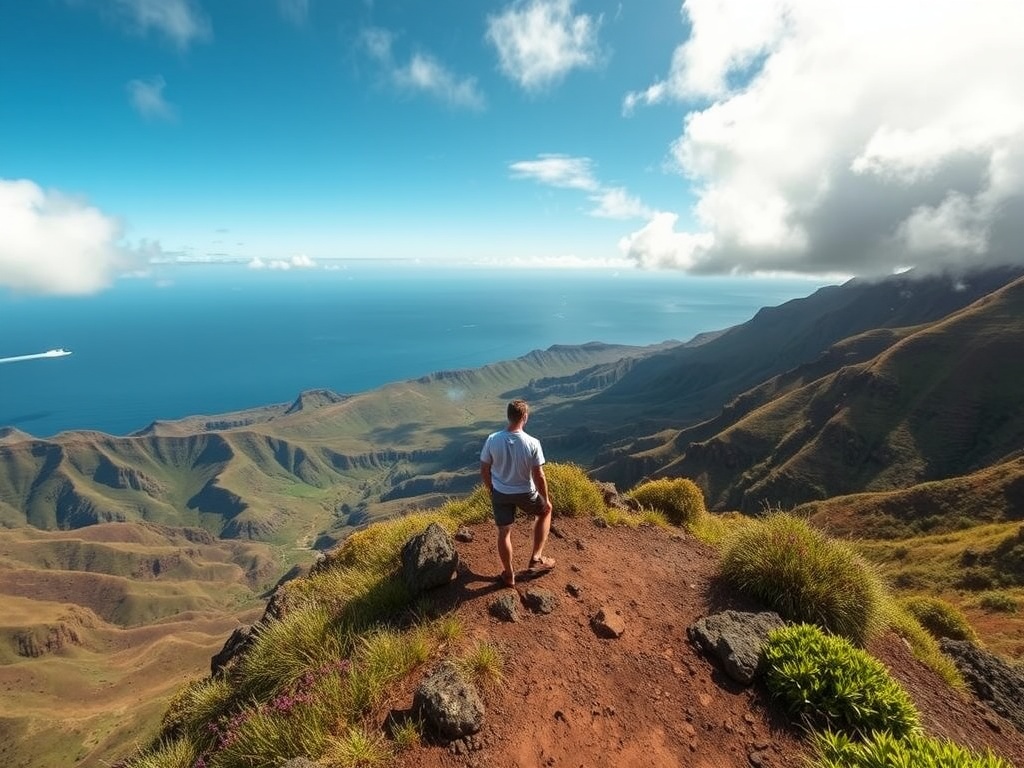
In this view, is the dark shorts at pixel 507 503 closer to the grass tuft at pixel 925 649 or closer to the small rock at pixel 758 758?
the small rock at pixel 758 758

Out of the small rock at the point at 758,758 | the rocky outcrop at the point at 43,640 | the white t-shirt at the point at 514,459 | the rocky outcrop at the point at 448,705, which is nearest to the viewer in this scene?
the rocky outcrop at the point at 448,705

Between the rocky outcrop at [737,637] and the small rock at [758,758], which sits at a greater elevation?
the rocky outcrop at [737,637]

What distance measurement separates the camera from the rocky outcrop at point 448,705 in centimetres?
605

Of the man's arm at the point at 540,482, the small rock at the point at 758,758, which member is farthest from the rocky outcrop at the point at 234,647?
the small rock at the point at 758,758

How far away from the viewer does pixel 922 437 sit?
135500mm

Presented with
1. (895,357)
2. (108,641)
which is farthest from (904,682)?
(108,641)

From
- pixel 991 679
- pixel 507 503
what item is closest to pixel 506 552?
pixel 507 503

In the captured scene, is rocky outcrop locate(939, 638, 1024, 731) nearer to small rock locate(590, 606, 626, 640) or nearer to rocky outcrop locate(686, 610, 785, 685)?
rocky outcrop locate(686, 610, 785, 685)

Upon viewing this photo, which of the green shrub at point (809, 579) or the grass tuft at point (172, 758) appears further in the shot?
the green shrub at point (809, 579)

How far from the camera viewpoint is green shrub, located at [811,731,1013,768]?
472cm

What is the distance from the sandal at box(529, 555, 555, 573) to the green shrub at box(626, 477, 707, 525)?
7.67 metres

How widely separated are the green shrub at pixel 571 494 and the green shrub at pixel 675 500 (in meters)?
3.13

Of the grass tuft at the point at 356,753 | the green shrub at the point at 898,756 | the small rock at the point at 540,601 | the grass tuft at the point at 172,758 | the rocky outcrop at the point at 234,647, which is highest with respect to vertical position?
the green shrub at the point at 898,756

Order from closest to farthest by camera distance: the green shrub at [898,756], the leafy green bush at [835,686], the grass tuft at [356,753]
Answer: the green shrub at [898,756]
the grass tuft at [356,753]
the leafy green bush at [835,686]
